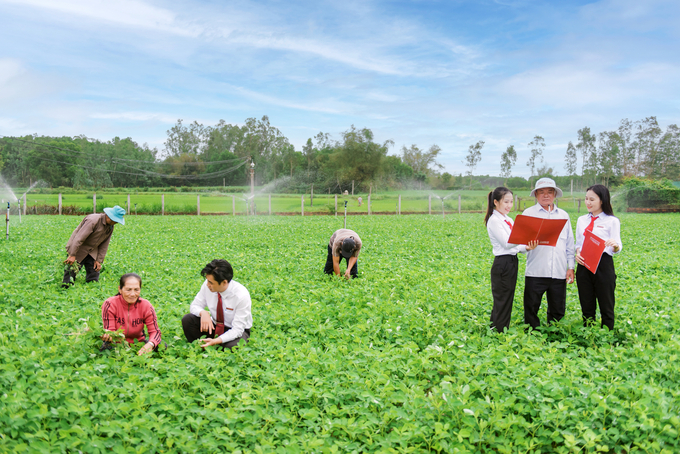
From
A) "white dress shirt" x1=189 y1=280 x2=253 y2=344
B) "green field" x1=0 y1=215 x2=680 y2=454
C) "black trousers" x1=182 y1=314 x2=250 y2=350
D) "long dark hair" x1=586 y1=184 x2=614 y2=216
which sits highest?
"long dark hair" x1=586 y1=184 x2=614 y2=216

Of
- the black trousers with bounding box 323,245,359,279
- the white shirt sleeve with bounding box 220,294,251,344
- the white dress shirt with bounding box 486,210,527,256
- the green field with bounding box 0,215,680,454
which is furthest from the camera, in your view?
the black trousers with bounding box 323,245,359,279

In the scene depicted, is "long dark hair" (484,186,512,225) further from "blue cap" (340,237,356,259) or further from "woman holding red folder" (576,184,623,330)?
"blue cap" (340,237,356,259)

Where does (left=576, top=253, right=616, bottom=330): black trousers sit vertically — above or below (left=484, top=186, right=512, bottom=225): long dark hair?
below

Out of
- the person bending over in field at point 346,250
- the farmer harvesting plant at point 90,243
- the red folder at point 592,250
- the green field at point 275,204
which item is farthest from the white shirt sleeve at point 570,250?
the green field at point 275,204

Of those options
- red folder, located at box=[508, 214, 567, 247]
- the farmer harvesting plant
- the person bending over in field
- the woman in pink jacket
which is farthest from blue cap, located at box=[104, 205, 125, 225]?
red folder, located at box=[508, 214, 567, 247]

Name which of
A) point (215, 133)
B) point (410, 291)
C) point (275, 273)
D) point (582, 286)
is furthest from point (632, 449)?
point (215, 133)

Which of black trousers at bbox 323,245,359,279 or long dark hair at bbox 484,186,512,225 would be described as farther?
black trousers at bbox 323,245,359,279

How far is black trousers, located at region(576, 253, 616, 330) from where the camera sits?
5.21 meters

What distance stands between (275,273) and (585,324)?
18.8ft

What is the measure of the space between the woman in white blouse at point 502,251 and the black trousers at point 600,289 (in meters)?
0.84

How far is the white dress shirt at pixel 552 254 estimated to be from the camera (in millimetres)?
5238

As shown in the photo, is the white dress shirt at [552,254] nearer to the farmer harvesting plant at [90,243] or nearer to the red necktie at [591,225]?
the red necktie at [591,225]

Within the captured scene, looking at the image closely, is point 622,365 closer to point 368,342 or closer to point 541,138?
point 368,342

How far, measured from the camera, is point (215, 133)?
77.0 meters
